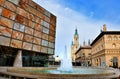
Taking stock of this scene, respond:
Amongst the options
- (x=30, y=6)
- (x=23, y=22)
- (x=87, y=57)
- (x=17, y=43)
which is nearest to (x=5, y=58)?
(x=17, y=43)

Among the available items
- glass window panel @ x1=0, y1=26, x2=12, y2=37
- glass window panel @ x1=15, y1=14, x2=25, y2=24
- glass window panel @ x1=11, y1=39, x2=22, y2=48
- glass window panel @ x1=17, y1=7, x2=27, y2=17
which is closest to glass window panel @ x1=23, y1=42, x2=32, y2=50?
glass window panel @ x1=11, y1=39, x2=22, y2=48

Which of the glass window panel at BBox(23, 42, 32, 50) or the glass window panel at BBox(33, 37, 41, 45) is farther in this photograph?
the glass window panel at BBox(33, 37, 41, 45)

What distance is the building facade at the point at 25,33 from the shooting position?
2888 cm

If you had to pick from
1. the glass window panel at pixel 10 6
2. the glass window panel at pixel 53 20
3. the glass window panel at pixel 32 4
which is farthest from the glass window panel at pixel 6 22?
the glass window panel at pixel 53 20

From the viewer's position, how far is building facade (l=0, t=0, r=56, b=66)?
2888cm

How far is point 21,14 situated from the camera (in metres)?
32.4

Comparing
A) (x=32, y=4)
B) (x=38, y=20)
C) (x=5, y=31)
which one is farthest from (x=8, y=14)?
(x=38, y=20)

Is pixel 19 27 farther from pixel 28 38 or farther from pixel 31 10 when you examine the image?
pixel 31 10

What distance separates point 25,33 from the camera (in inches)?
1309

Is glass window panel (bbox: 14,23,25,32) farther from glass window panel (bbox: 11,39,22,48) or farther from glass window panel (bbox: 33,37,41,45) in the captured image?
glass window panel (bbox: 33,37,41,45)

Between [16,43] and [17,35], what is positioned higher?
[17,35]

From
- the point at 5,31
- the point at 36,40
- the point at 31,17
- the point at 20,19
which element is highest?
the point at 31,17

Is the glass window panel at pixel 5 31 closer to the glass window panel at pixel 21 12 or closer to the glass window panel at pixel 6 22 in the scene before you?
the glass window panel at pixel 6 22

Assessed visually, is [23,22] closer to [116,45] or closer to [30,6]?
[30,6]
